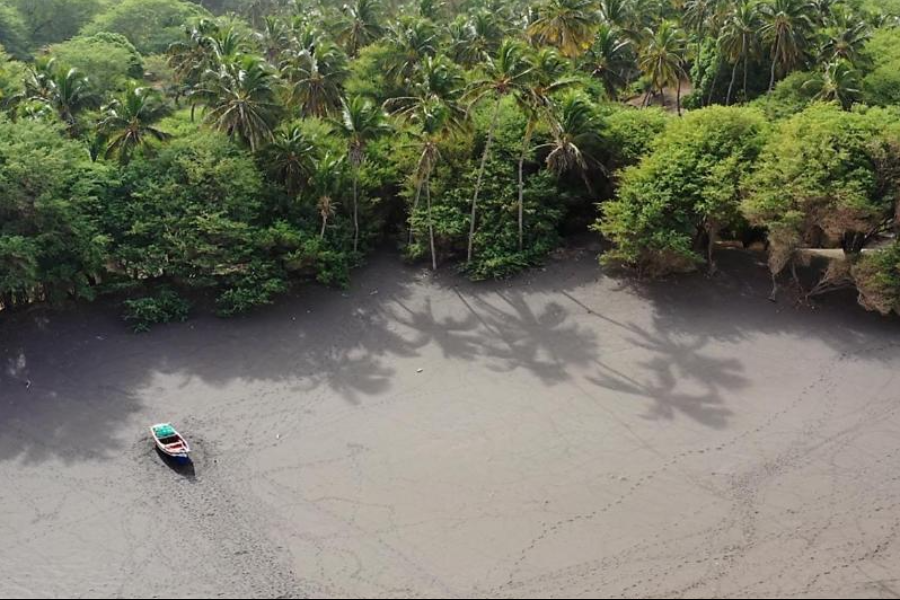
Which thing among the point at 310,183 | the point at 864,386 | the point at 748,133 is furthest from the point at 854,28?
the point at 310,183

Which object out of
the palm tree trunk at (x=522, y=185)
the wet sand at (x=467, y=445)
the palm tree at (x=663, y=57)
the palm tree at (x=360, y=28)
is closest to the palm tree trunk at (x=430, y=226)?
the wet sand at (x=467, y=445)

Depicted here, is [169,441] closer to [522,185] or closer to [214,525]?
[214,525]

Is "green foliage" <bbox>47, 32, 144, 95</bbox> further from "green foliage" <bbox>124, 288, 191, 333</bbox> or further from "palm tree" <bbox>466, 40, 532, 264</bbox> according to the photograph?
"palm tree" <bbox>466, 40, 532, 264</bbox>

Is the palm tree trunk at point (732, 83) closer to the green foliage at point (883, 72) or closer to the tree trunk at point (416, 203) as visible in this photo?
the green foliage at point (883, 72)

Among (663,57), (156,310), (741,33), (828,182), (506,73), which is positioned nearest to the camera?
(828,182)

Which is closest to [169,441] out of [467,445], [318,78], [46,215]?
[467,445]

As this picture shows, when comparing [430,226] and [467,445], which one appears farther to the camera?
[430,226]

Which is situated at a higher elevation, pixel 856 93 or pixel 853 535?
pixel 856 93

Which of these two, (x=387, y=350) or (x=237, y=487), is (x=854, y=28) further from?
(x=237, y=487)
